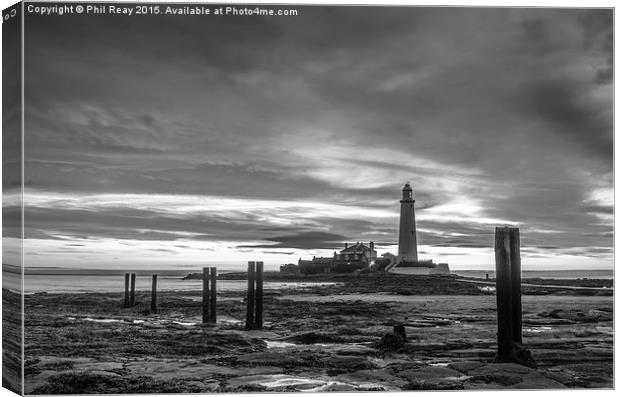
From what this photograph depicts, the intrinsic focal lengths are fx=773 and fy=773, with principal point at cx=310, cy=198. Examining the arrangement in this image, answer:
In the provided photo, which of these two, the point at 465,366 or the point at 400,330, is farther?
the point at 400,330

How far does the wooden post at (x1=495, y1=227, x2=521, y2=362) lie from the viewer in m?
9.65

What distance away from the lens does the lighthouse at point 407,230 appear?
10180mm

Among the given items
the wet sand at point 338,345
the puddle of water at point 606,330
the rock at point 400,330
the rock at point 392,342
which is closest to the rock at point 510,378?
the wet sand at point 338,345

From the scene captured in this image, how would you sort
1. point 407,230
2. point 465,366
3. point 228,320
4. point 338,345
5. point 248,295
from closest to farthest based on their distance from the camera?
1. point 465,366
2. point 407,230
3. point 338,345
4. point 248,295
5. point 228,320

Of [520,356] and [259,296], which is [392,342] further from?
[259,296]

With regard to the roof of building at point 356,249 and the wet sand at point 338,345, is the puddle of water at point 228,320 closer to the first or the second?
the wet sand at point 338,345

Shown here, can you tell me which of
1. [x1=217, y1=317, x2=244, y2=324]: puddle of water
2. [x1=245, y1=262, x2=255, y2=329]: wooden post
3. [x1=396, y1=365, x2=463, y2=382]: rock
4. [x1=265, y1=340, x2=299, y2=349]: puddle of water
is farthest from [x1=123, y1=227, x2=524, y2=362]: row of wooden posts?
[x1=217, y1=317, x2=244, y2=324]: puddle of water

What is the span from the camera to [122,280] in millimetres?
11977

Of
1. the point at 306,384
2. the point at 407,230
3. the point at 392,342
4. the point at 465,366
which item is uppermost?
the point at 407,230

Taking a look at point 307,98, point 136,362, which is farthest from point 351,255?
point 136,362

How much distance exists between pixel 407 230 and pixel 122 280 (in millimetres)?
4638

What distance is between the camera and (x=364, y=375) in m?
9.51

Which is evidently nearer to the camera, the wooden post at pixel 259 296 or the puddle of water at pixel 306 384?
the puddle of water at pixel 306 384

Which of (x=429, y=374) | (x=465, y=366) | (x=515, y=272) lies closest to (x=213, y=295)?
(x=429, y=374)
